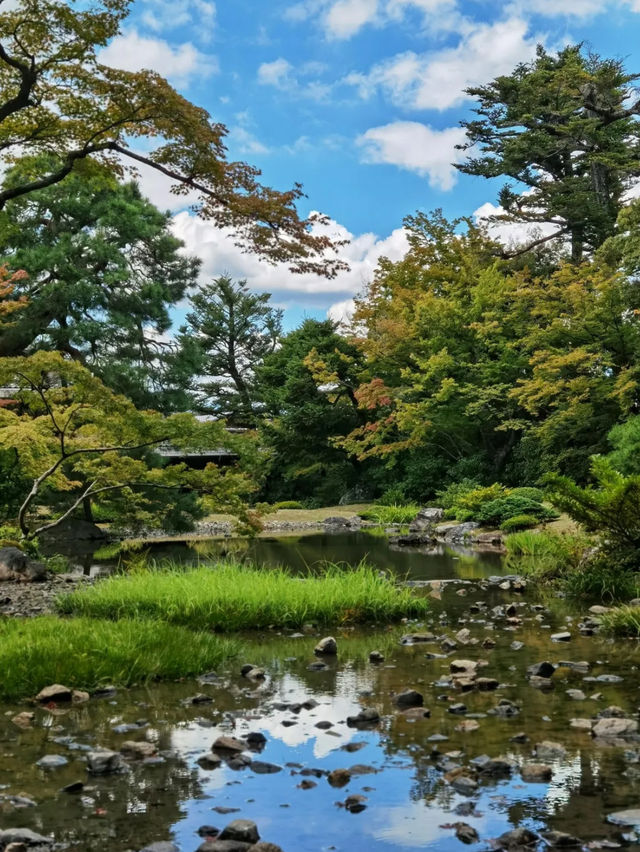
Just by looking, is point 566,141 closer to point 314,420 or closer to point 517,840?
point 314,420

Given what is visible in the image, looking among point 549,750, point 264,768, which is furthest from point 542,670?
point 264,768

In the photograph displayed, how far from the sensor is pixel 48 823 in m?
3.04

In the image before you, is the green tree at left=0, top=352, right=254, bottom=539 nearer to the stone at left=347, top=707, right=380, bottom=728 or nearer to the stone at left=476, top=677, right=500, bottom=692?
the stone at left=476, top=677, right=500, bottom=692

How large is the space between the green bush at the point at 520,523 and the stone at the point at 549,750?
14.8 m

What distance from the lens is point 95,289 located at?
1927 centimetres

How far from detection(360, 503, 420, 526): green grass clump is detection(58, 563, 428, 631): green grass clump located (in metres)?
16.3

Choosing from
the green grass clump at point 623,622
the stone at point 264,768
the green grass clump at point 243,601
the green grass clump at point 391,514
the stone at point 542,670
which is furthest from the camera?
the green grass clump at point 391,514

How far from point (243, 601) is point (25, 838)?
464 cm

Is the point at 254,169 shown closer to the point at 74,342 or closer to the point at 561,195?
the point at 74,342

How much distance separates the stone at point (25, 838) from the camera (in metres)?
2.79

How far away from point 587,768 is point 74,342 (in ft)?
58.7

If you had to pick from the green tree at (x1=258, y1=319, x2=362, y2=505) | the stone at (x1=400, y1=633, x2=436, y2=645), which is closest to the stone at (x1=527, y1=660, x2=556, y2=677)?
the stone at (x1=400, y1=633, x2=436, y2=645)

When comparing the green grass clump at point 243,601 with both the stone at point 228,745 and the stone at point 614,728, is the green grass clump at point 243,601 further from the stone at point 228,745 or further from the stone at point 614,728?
the stone at point 614,728

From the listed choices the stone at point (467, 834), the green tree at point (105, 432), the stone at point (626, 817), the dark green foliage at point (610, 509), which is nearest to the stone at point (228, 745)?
the stone at point (467, 834)
